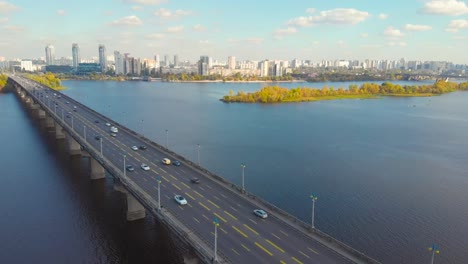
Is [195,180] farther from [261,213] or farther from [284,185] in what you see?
[284,185]

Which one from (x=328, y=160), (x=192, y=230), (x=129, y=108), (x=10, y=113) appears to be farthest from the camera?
(x=129, y=108)

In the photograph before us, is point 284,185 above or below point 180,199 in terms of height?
below

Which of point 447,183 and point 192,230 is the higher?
point 192,230

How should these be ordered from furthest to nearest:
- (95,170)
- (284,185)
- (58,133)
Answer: (58,133), (95,170), (284,185)

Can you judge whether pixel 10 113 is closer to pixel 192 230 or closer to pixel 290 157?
pixel 290 157

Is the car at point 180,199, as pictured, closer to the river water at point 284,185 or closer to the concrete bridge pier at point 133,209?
the river water at point 284,185

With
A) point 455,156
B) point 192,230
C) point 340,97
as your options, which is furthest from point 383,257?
point 340,97

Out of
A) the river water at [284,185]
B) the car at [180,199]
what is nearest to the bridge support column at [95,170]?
the river water at [284,185]

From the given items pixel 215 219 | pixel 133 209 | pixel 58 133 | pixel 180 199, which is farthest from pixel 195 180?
pixel 58 133
